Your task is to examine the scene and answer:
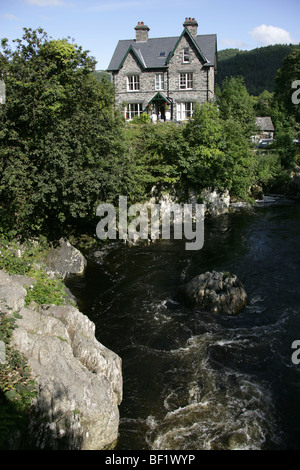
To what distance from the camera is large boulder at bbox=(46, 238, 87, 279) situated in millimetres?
16891

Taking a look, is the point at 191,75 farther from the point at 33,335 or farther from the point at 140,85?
the point at 33,335

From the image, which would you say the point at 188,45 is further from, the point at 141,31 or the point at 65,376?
the point at 65,376

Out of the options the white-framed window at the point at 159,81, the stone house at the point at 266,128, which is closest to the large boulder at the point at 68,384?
the white-framed window at the point at 159,81

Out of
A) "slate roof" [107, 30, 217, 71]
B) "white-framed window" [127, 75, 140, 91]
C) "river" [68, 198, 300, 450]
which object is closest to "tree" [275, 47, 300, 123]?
"slate roof" [107, 30, 217, 71]

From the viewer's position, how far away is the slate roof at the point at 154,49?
3844cm

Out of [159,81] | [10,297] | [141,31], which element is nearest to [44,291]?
[10,297]

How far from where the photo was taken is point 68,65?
17500 millimetres

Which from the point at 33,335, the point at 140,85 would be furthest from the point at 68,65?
the point at 140,85

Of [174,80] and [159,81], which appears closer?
[174,80]

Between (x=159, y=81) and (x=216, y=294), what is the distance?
32.0 metres

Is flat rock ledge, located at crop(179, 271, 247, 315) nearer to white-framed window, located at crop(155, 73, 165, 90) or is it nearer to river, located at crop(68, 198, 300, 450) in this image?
river, located at crop(68, 198, 300, 450)

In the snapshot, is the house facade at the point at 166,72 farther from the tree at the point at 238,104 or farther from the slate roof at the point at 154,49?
the tree at the point at 238,104

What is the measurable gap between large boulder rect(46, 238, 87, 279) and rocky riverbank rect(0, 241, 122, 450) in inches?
253

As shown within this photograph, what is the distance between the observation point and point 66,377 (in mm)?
8055
